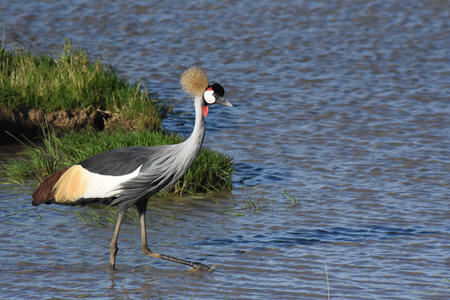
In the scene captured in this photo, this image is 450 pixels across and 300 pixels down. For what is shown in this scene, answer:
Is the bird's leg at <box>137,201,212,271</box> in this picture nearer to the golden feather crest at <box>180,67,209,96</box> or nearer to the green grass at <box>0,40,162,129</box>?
the golden feather crest at <box>180,67,209,96</box>

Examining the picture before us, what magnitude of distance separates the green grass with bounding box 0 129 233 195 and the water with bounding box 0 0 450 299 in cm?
18

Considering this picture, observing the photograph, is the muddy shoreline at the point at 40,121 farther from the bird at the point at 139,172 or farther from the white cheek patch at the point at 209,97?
the white cheek patch at the point at 209,97

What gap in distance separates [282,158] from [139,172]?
11.0 ft

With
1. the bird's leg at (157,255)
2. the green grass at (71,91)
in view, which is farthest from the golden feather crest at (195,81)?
the green grass at (71,91)

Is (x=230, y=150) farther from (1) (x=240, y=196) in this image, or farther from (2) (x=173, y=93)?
(2) (x=173, y=93)

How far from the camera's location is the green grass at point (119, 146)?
27.7 feet

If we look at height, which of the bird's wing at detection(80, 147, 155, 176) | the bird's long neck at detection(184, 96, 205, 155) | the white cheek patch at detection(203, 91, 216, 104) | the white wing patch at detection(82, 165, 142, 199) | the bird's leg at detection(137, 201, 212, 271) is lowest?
the bird's leg at detection(137, 201, 212, 271)

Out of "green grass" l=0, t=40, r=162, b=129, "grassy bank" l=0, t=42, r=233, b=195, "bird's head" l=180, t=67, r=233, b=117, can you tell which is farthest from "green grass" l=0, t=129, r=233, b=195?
"bird's head" l=180, t=67, r=233, b=117

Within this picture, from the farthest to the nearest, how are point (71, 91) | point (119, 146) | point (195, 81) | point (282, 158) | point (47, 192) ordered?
point (71, 91) < point (282, 158) < point (119, 146) < point (47, 192) < point (195, 81)

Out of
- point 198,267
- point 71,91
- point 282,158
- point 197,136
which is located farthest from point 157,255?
point 71,91

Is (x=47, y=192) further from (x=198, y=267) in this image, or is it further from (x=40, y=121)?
(x=40, y=121)

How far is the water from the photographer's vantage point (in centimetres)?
662

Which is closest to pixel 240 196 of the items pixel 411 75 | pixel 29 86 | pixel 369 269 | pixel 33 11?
pixel 369 269

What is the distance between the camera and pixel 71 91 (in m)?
9.95
